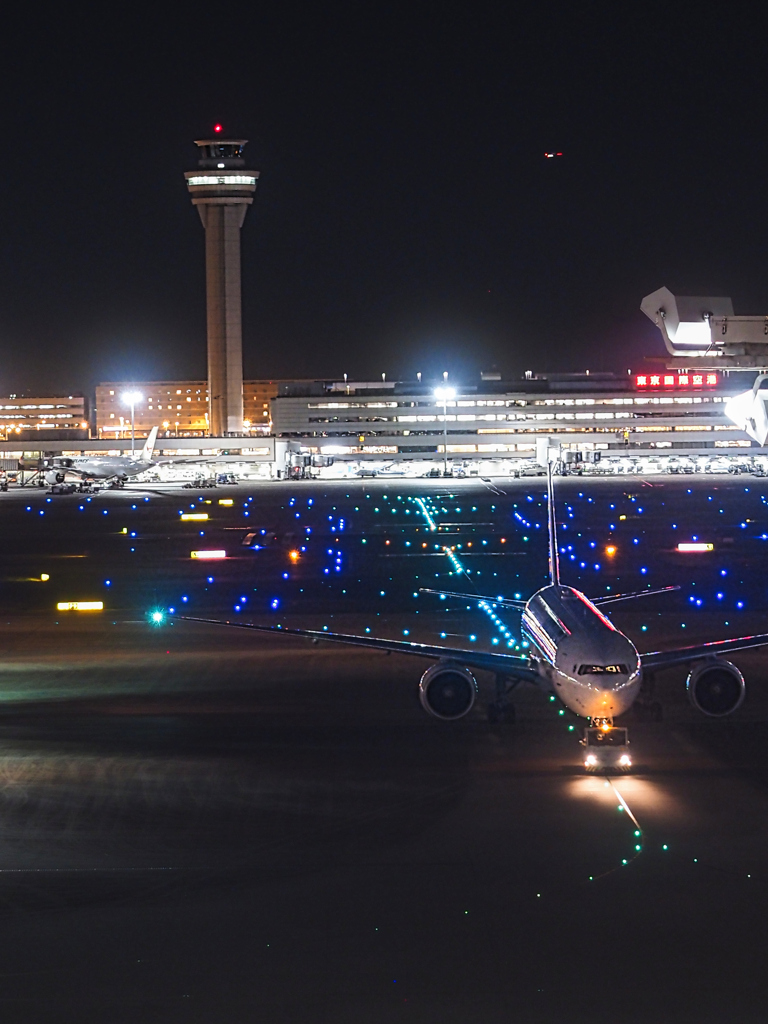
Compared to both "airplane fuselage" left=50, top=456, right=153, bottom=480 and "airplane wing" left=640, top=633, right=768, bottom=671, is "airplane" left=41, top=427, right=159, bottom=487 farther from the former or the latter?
"airplane wing" left=640, top=633, right=768, bottom=671

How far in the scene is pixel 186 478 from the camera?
522 ft

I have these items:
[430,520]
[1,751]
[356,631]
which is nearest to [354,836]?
[1,751]

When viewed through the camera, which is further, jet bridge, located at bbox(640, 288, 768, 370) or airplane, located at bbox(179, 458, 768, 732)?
jet bridge, located at bbox(640, 288, 768, 370)

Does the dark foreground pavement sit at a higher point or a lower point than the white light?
lower

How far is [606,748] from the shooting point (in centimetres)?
2425

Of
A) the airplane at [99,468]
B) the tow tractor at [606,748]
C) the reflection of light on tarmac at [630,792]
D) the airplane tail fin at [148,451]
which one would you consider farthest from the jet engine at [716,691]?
the airplane tail fin at [148,451]

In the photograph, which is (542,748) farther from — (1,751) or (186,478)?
(186,478)

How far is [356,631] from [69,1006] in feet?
87.3

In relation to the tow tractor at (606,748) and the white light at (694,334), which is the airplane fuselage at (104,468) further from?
the tow tractor at (606,748)

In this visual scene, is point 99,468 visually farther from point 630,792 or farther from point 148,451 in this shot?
point 630,792

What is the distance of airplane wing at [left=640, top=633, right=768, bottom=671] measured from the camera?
26.3 meters

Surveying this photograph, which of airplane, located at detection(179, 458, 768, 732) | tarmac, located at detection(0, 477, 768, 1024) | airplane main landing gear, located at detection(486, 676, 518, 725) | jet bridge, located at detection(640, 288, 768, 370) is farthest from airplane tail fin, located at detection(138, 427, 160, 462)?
airplane main landing gear, located at detection(486, 676, 518, 725)

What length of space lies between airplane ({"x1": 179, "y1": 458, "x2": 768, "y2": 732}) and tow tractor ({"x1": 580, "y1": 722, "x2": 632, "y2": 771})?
0.18m

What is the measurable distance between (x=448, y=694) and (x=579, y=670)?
10.6 feet
